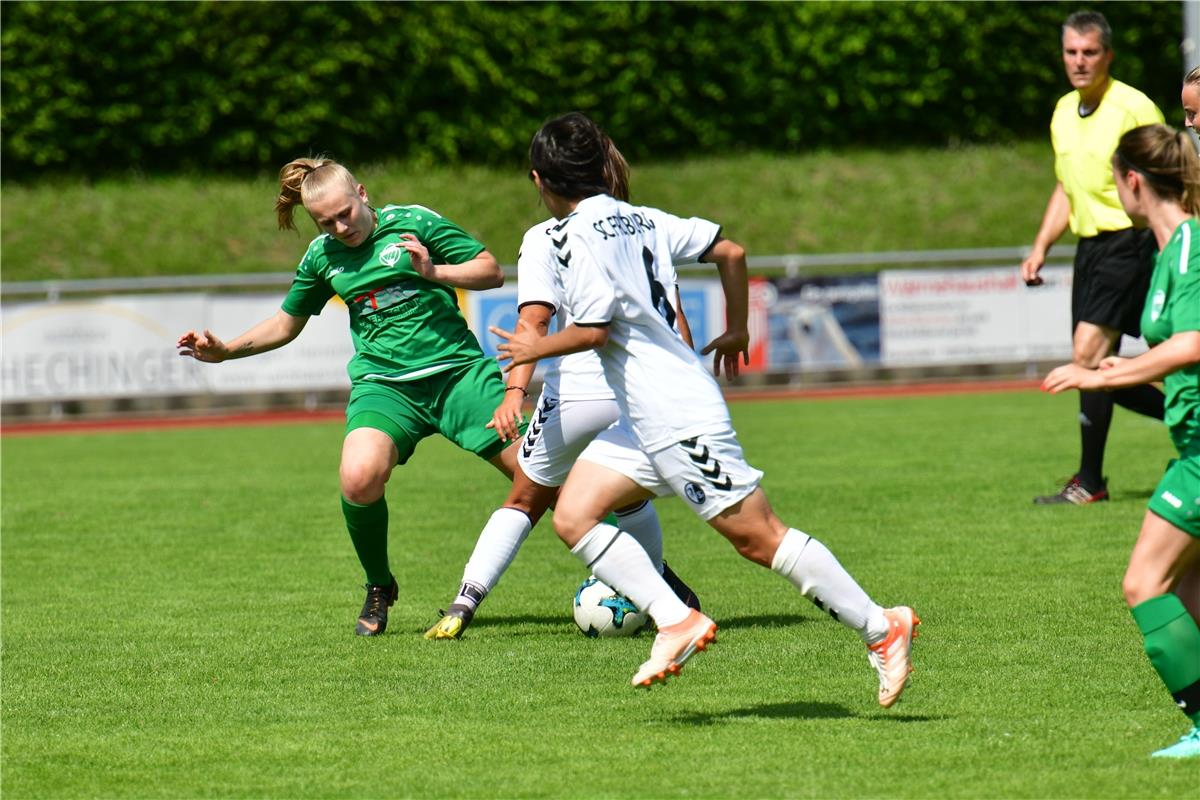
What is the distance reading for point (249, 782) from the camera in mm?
4340

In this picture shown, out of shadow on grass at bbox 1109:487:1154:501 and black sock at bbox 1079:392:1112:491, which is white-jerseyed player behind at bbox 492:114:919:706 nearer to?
black sock at bbox 1079:392:1112:491

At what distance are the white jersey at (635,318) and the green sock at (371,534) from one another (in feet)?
6.17

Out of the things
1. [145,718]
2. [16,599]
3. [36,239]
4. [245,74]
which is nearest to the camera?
[145,718]

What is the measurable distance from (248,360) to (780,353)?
616cm

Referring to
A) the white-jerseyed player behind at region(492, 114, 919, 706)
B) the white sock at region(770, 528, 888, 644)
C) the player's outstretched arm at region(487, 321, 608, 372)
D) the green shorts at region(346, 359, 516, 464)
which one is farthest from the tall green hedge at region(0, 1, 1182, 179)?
the white sock at region(770, 528, 888, 644)

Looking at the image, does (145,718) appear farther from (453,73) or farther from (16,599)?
(453,73)

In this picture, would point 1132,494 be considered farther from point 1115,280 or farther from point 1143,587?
point 1143,587

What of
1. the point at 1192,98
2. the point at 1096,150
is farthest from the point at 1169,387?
the point at 1096,150

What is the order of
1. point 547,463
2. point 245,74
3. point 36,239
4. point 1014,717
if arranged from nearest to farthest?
point 1014,717 → point 547,463 → point 36,239 → point 245,74

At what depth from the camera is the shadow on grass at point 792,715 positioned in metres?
4.83

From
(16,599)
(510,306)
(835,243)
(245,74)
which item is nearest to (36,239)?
(245,74)

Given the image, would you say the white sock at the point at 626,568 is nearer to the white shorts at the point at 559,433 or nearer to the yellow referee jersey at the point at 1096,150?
the white shorts at the point at 559,433

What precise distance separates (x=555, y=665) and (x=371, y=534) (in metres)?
1.19

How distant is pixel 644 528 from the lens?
6457 mm
